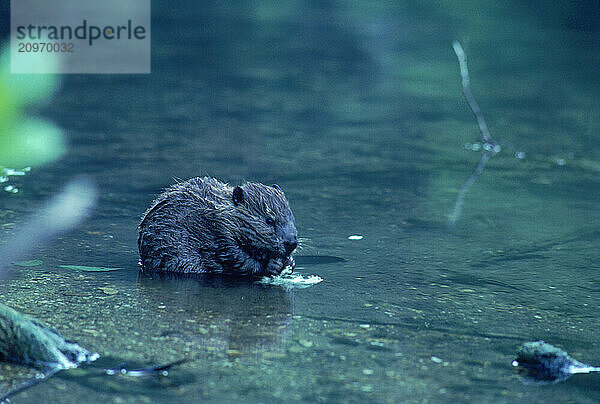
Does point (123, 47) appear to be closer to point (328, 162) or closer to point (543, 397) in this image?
point (328, 162)

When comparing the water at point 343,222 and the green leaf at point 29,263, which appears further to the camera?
the green leaf at point 29,263

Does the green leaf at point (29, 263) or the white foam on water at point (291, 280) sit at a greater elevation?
the green leaf at point (29, 263)

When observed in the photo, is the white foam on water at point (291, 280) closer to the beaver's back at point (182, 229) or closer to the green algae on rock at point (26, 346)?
the beaver's back at point (182, 229)

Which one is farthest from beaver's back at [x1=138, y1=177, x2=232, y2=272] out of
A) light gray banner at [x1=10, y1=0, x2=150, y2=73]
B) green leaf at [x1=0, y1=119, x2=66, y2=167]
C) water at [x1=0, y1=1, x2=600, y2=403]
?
light gray banner at [x1=10, y1=0, x2=150, y2=73]

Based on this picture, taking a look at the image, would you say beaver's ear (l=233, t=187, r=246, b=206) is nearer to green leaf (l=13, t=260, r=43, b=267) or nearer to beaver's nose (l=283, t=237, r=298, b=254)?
beaver's nose (l=283, t=237, r=298, b=254)

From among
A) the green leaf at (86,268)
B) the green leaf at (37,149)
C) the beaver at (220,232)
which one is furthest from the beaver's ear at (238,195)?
Result: the green leaf at (37,149)

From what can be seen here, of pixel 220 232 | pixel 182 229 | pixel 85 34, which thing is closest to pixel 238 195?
pixel 220 232
